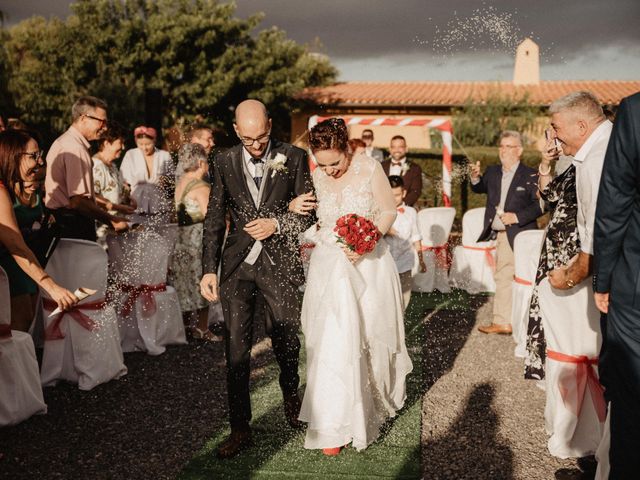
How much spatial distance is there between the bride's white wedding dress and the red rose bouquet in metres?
0.16

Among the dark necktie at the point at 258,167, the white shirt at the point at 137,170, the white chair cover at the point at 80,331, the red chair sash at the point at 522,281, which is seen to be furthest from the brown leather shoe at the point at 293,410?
the white shirt at the point at 137,170

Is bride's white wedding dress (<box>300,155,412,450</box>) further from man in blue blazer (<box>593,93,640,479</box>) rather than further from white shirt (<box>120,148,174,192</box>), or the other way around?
white shirt (<box>120,148,174,192</box>)

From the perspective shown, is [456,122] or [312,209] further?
[456,122]

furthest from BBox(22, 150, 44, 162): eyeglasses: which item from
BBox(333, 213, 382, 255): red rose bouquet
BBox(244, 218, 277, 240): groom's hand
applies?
BBox(333, 213, 382, 255): red rose bouquet

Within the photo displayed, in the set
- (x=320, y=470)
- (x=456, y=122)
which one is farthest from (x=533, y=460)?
(x=456, y=122)

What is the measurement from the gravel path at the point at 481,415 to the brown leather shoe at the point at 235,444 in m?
1.24

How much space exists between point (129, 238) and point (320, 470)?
3.54 meters

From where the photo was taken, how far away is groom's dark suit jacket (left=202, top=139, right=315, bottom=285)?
13.3 ft

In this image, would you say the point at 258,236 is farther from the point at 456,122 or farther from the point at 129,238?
the point at 456,122

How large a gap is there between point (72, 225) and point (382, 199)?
291 centimetres

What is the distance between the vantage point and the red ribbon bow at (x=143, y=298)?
21.0ft

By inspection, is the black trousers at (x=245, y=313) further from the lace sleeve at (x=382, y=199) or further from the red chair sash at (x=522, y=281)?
the red chair sash at (x=522, y=281)

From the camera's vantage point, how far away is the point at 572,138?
3.61 metres

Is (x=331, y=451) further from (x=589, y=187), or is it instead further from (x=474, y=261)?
(x=474, y=261)
